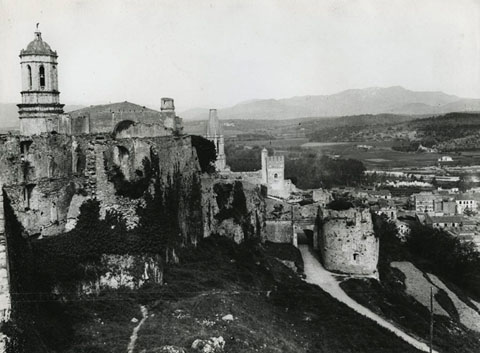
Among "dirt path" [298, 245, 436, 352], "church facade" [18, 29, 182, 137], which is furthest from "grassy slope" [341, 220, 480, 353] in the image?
"church facade" [18, 29, 182, 137]

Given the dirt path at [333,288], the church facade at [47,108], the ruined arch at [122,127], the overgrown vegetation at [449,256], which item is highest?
the church facade at [47,108]

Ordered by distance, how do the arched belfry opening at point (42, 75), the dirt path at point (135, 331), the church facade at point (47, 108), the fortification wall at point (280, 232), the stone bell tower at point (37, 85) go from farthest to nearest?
the arched belfry opening at point (42, 75)
the fortification wall at point (280, 232)
the stone bell tower at point (37, 85)
the church facade at point (47, 108)
the dirt path at point (135, 331)

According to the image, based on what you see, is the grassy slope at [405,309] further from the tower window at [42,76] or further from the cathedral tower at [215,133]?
the cathedral tower at [215,133]

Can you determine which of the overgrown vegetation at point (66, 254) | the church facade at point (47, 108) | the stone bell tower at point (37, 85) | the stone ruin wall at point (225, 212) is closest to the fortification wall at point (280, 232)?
the stone ruin wall at point (225, 212)

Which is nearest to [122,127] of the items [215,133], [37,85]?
[37,85]

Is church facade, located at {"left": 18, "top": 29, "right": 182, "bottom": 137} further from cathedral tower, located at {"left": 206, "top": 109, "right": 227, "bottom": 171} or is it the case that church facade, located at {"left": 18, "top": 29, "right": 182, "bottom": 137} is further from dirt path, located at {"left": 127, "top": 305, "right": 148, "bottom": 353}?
cathedral tower, located at {"left": 206, "top": 109, "right": 227, "bottom": 171}

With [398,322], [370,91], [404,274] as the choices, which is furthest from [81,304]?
[370,91]
